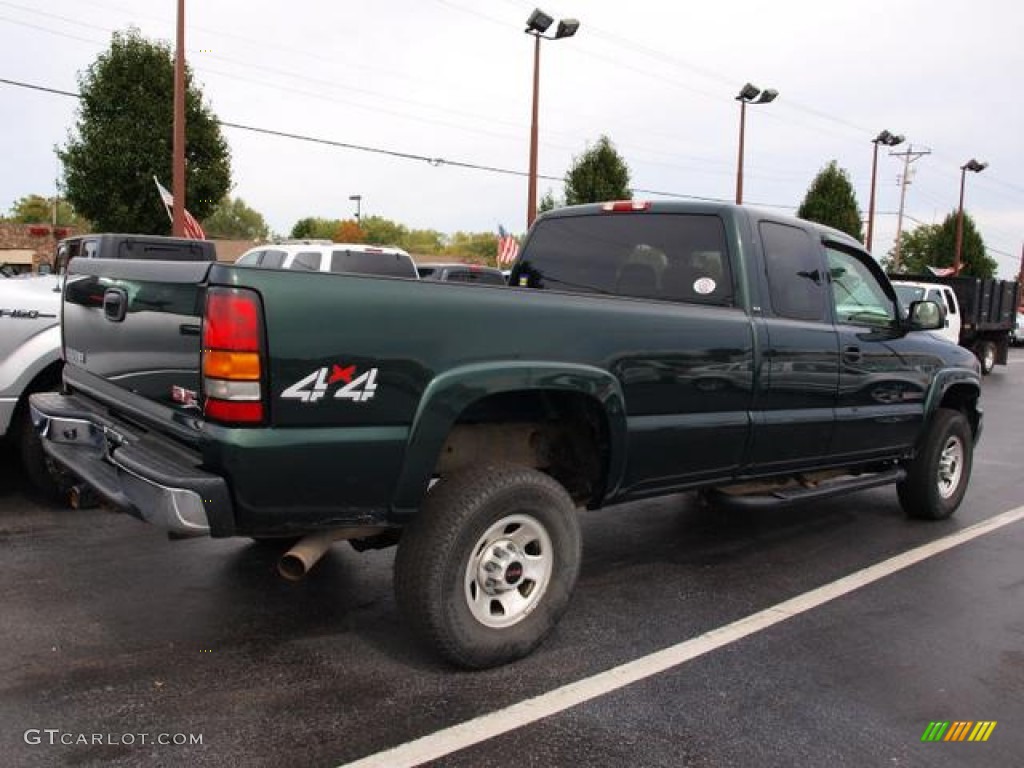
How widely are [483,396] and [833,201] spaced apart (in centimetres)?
3839

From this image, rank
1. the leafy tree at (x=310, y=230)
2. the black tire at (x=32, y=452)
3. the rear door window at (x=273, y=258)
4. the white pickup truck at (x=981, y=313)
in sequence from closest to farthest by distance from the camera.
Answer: the black tire at (x=32, y=452) → the rear door window at (x=273, y=258) → the white pickup truck at (x=981, y=313) → the leafy tree at (x=310, y=230)

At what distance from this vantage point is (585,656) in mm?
3672

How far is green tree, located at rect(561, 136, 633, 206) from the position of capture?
2961 cm

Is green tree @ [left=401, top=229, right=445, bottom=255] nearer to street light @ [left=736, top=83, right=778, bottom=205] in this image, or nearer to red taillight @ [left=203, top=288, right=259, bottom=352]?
street light @ [left=736, top=83, right=778, bottom=205]

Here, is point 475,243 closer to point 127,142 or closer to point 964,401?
point 127,142

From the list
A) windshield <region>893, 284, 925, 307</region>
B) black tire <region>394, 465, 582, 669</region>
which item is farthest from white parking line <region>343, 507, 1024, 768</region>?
windshield <region>893, 284, 925, 307</region>

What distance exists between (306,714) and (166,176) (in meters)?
19.8

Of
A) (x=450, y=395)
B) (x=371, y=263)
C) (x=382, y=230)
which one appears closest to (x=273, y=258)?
(x=371, y=263)

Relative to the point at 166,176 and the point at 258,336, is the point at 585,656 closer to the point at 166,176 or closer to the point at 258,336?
the point at 258,336

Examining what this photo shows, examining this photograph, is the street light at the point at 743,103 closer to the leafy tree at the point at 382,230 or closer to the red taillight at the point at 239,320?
the red taillight at the point at 239,320

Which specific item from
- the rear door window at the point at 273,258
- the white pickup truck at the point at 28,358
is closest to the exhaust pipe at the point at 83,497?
the white pickup truck at the point at 28,358

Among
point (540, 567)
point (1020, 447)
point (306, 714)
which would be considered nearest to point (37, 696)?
point (306, 714)

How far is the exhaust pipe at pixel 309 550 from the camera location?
319 centimetres

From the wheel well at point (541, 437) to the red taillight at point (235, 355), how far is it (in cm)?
93
